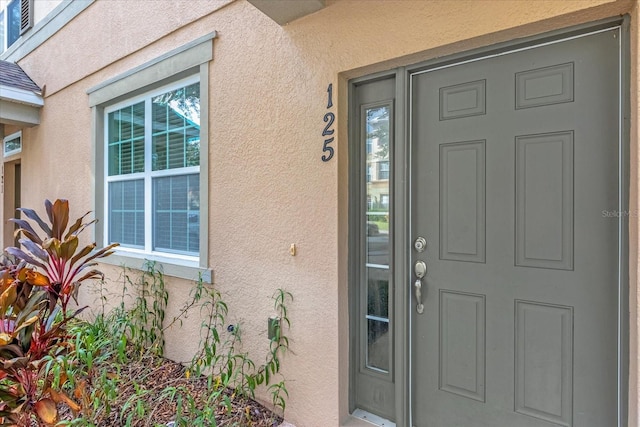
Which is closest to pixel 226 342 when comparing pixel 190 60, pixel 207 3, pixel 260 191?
pixel 260 191

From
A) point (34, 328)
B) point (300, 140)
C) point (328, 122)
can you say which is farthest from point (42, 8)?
point (328, 122)

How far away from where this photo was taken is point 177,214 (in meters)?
3.77

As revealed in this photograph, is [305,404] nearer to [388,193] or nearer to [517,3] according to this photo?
[388,193]

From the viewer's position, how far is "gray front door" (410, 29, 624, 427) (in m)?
1.76

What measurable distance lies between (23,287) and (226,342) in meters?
1.80

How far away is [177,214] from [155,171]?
2.23ft

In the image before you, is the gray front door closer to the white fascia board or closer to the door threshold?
the door threshold

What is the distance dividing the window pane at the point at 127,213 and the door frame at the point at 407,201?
298 cm

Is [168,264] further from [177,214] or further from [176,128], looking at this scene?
[176,128]

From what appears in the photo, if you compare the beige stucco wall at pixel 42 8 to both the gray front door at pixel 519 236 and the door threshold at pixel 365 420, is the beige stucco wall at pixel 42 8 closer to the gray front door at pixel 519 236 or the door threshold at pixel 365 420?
the gray front door at pixel 519 236

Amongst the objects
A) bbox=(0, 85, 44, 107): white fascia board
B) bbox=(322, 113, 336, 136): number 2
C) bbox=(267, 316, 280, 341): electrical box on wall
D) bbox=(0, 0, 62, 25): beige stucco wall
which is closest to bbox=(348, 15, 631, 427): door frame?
bbox=(322, 113, 336, 136): number 2

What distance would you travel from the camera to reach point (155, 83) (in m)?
3.79

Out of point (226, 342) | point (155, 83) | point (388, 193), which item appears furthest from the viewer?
point (155, 83)

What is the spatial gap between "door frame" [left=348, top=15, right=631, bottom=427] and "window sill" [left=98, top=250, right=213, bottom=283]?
61.0 inches
